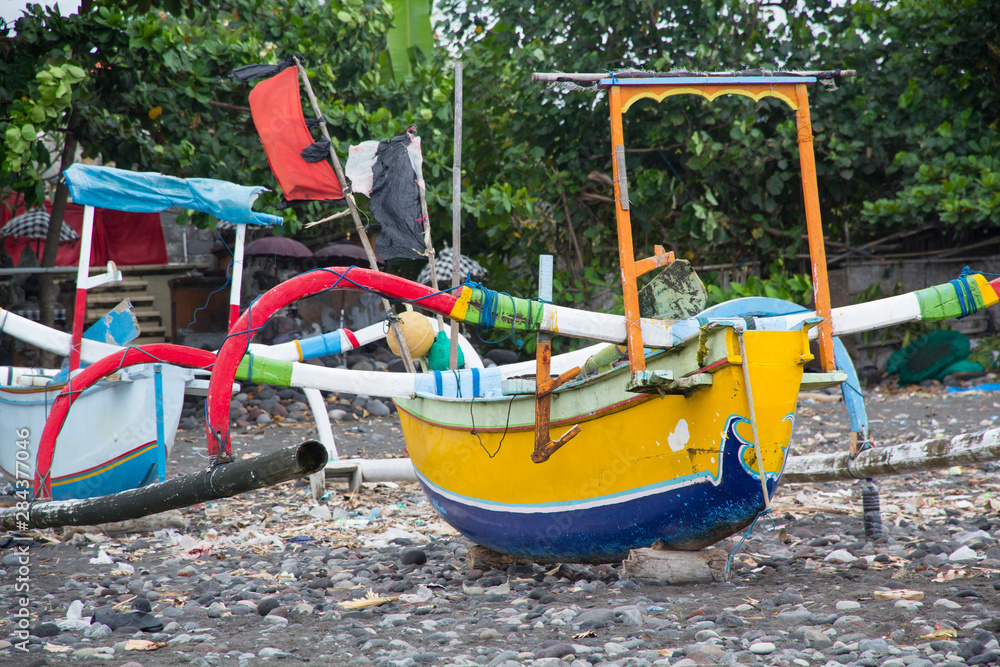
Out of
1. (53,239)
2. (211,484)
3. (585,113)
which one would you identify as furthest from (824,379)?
(585,113)

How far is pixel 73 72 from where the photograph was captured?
30.1 ft

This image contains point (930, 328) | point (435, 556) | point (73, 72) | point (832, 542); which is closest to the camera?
point (832, 542)

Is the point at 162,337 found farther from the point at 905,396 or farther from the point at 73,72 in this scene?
the point at 905,396

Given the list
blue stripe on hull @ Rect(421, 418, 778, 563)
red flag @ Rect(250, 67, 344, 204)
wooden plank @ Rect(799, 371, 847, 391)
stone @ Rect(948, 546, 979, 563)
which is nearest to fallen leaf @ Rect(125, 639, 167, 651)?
blue stripe on hull @ Rect(421, 418, 778, 563)

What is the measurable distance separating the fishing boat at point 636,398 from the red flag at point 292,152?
5.15ft

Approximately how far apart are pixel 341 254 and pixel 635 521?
11.1 metres

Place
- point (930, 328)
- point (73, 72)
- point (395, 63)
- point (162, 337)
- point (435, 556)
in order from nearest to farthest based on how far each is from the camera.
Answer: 1. point (435, 556)
2. point (73, 72)
3. point (930, 328)
4. point (395, 63)
5. point (162, 337)

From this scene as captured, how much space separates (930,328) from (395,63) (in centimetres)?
1004

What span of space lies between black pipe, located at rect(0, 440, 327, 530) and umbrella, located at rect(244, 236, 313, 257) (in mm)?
10112

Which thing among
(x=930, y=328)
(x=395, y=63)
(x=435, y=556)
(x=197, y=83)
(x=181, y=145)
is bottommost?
(x=435, y=556)

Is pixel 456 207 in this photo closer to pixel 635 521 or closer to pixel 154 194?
pixel 635 521

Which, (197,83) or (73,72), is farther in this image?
(197,83)

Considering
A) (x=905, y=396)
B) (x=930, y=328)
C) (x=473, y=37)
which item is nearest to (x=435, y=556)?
(x=905, y=396)

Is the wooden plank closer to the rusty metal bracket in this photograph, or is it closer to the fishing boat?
the fishing boat
